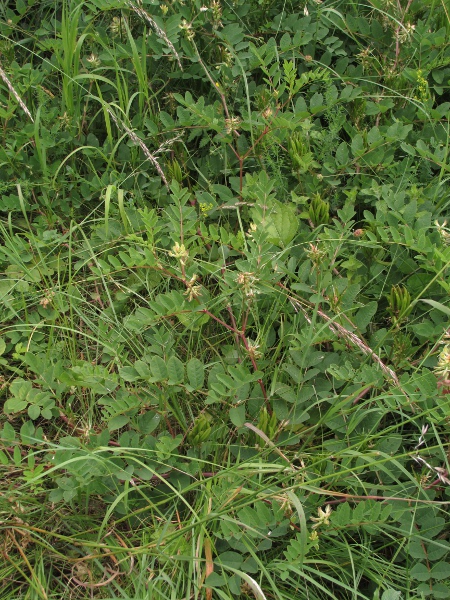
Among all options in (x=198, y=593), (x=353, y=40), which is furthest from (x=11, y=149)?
(x=198, y=593)

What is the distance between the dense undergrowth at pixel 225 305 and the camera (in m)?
1.90

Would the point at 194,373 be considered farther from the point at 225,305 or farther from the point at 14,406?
Answer: the point at 14,406

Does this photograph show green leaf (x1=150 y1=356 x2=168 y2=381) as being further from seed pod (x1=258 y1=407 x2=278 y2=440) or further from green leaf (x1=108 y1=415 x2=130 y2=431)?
seed pod (x1=258 y1=407 x2=278 y2=440)

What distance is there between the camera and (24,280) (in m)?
2.56

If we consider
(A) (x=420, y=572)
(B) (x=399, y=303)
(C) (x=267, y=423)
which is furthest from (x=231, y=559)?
(B) (x=399, y=303)

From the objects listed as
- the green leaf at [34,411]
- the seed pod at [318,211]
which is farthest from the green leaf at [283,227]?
the green leaf at [34,411]

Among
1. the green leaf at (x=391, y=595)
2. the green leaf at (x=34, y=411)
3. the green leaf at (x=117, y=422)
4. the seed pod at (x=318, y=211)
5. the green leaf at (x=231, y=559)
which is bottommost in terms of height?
the green leaf at (x=231, y=559)

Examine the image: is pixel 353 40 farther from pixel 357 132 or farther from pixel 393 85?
pixel 357 132

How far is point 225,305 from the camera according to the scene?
2.27m

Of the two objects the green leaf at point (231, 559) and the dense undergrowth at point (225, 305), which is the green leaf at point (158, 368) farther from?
the green leaf at point (231, 559)

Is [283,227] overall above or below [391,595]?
above

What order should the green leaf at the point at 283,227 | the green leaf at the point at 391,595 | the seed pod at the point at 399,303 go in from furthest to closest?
1. the green leaf at the point at 283,227
2. the seed pod at the point at 399,303
3. the green leaf at the point at 391,595

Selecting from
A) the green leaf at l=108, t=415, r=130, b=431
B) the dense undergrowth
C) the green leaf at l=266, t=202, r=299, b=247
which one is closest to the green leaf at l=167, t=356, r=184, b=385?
the dense undergrowth

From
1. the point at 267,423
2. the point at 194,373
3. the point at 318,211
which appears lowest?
the point at 267,423
